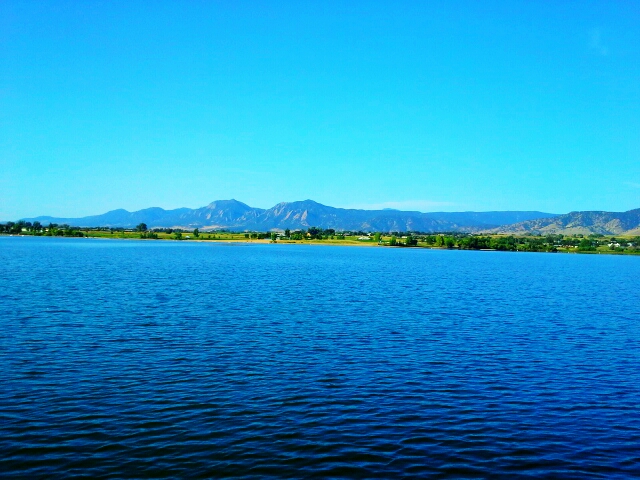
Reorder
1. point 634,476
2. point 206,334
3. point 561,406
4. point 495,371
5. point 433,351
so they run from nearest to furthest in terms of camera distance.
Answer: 1. point 634,476
2. point 561,406
3. point 495,371
4. point 433,351
5. point 206,334

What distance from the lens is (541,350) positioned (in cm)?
3419

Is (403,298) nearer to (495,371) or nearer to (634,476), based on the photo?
(495,371)

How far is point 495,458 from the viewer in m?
17.5

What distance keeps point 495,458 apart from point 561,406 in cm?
741

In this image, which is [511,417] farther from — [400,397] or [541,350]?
[541,350]

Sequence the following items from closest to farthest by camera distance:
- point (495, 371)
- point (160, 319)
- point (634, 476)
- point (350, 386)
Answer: point (634, 476), point (350, 386), point (495, 371), point (160, 319)

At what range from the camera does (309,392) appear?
77.7 ft

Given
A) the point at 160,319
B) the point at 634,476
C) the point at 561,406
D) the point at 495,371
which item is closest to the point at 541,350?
the point at 495,371

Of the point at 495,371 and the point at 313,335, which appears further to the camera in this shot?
the point at 313,335

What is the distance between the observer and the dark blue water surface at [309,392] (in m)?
16.9

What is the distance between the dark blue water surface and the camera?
55.3 feet

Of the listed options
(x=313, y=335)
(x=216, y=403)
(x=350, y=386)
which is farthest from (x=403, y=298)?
(x=216, y=403)

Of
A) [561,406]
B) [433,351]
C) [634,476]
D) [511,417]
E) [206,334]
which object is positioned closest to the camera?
[634,476]

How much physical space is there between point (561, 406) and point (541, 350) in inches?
468
